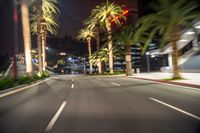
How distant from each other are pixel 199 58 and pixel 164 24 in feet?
62.7

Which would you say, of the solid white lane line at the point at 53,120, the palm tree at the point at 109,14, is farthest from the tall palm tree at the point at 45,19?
the solid white lane line at the point at 53,120

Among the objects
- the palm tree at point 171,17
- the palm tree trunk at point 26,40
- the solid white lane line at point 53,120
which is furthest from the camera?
the palm tree trunk at point 26,40

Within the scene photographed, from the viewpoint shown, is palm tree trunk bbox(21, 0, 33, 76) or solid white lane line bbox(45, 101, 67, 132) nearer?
solid white lane line bbox(45, 101, 67, 132)

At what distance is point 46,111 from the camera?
33.5 feet

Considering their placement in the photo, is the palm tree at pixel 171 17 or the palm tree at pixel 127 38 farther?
the palm tree at pixel 127 38

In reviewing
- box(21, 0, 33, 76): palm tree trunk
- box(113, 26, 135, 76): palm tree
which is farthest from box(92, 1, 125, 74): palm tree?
box(21, 0, 33, 76): palm tree trunk

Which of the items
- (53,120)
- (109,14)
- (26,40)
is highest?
(109,14)

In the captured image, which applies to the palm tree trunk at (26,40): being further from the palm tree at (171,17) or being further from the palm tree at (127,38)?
the palm tree at (127,38)

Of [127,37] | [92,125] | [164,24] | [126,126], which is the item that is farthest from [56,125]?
[127,37]

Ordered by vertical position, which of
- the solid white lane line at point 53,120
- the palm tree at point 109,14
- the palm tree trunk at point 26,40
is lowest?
the solid white lane line at point 53,120


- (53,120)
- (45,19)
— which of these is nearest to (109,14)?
(45,19)

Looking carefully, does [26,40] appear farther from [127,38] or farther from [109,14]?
[109,14]

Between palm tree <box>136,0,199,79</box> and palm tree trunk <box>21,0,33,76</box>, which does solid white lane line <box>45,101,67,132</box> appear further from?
palm tree trunk <box>21,0,33,76</box>

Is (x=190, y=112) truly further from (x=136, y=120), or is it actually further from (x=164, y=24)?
(x=164, y=24)
